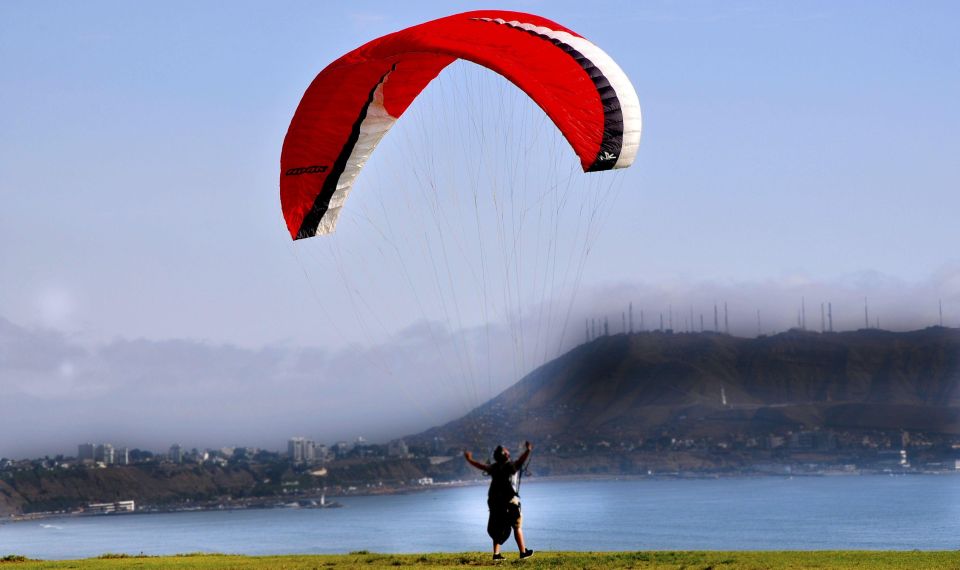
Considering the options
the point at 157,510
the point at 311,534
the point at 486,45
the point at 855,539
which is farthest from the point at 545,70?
the point at 157,510

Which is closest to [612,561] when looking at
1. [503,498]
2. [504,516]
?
[504,516]

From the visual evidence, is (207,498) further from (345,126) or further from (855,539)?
(345,126)

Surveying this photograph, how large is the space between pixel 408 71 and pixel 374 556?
7601 mm

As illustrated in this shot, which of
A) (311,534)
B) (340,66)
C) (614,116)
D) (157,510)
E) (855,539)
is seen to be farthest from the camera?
(157,510)

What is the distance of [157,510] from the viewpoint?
7426 inches

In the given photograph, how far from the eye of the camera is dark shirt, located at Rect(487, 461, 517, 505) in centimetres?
1536

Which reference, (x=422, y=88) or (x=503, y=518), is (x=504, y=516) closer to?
(x=503, y=518)

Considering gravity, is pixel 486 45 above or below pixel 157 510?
above

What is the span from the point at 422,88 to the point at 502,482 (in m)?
7.16

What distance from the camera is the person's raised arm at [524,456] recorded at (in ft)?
47.9

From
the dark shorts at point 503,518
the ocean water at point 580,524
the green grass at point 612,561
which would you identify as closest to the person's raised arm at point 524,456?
the dark shorts at point 503,518

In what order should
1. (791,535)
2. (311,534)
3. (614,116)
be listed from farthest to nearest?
(311,534) → (791,535) → (614,116)

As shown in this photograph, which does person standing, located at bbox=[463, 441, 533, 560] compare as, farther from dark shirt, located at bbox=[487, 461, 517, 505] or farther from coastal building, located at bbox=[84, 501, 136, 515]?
coastal building, located at bbox=[84, 501, 136, 515]

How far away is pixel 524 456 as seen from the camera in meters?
14.8
